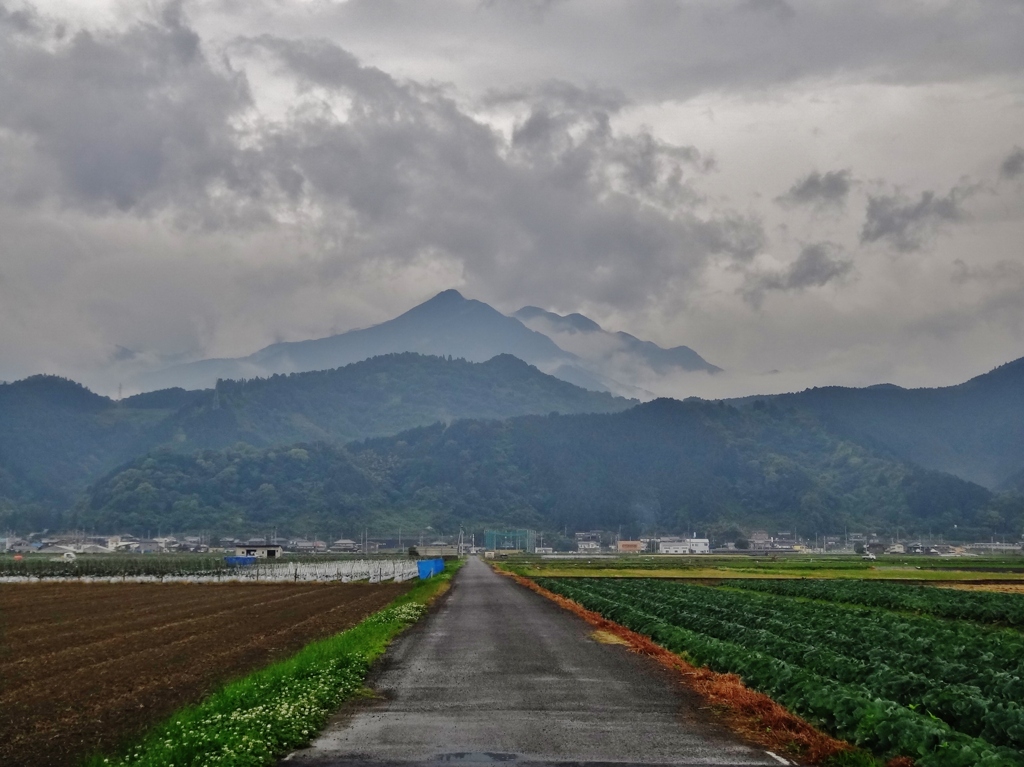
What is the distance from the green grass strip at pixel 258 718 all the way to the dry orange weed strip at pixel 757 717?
709 centimetres

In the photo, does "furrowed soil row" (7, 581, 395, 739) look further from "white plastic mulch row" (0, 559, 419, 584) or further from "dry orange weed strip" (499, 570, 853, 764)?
"white plastic mulch row" (0, 559, 419, 584)

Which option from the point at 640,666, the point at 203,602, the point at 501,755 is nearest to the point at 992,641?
the point at 640,666

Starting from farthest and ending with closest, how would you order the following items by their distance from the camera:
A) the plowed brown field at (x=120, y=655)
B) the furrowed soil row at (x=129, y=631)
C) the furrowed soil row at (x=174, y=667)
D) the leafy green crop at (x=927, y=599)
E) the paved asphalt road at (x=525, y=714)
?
the leafy green crop at (x=927, y=599) < the furrowed soil row at (x=129, y=631) < the furrowed soil row at (x=174, y=667) < the plowed brown field at (x=120, y=655) < the paved asphalt road at (x=525, y=714)

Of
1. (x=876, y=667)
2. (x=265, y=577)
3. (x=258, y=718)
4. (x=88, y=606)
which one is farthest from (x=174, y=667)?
(x=265, y=577)

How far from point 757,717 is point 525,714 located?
4017 millimetres

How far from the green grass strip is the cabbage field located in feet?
27.4

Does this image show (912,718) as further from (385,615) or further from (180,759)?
(385,615)

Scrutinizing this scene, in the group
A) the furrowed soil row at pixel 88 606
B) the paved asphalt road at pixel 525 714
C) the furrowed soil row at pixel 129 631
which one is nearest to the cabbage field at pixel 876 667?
the paved asphalt road at pixel 525 714

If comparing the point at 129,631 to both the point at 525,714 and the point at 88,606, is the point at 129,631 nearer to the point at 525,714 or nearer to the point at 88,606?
the point at 88,606

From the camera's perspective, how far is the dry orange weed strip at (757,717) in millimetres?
14711

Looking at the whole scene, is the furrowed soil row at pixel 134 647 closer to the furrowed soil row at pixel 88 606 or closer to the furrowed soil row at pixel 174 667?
the furrowed soil row at pixel 174 667

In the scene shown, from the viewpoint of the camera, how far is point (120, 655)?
2864cm

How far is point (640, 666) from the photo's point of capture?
24.9m

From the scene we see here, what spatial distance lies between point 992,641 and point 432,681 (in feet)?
51.5
